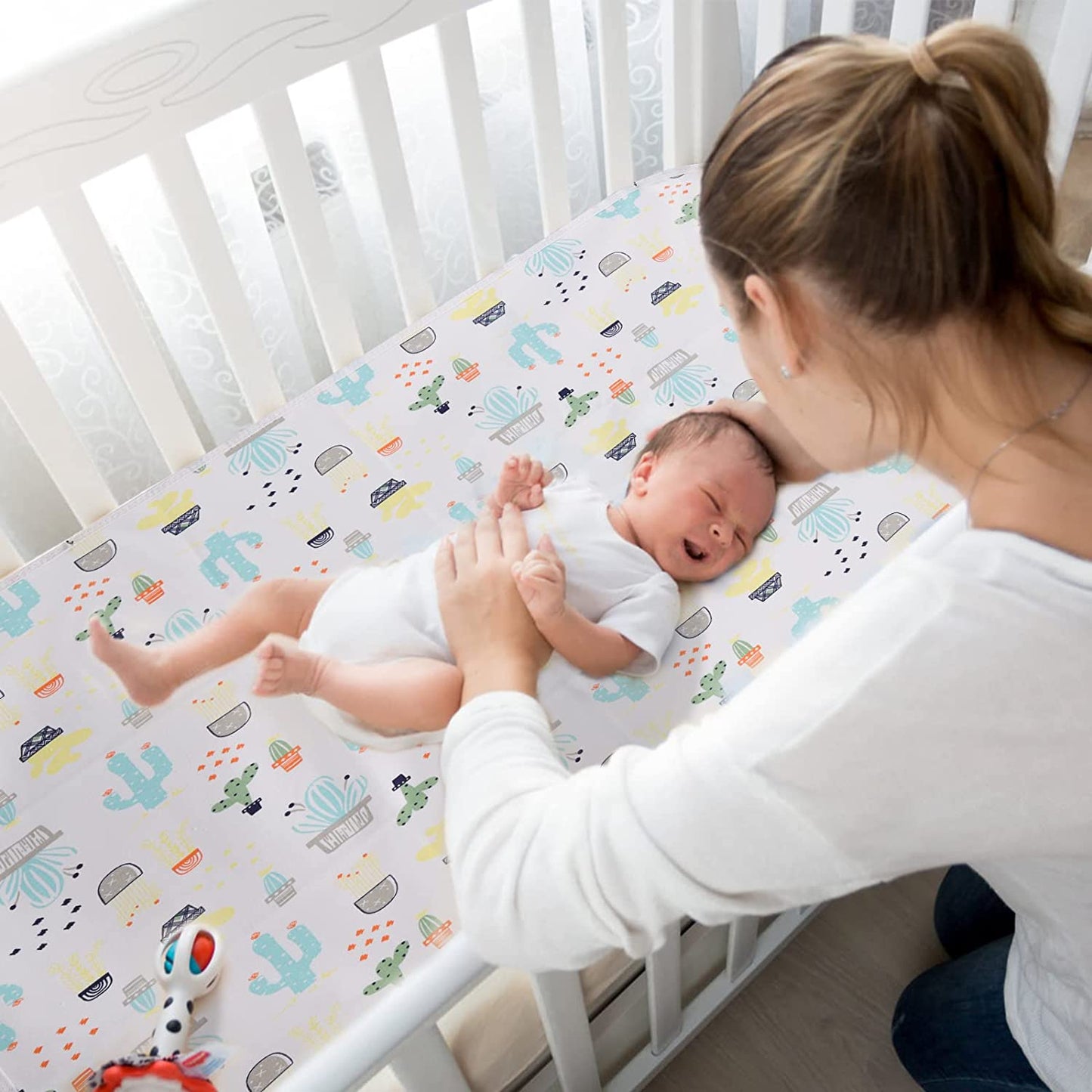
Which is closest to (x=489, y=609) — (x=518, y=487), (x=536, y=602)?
(x=536, y=602)

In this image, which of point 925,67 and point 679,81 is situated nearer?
point 925,67

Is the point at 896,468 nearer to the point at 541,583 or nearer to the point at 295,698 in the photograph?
the point at 541,583

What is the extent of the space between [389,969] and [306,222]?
0.69 meters

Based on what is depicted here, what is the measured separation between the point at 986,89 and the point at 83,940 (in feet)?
2.76

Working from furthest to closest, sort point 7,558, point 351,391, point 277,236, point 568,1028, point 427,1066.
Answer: point 277,236, point 351,391, point 7,558, point 568,1028, point 427,1066

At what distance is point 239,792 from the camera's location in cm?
92

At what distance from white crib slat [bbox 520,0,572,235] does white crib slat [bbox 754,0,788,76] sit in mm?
237

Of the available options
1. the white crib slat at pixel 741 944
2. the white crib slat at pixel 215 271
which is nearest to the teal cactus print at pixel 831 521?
the white crib slat at pixel 741 944

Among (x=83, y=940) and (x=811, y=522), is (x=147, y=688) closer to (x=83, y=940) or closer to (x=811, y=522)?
(x=83, y=940)

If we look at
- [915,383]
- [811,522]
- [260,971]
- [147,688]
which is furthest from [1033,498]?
[147,688]

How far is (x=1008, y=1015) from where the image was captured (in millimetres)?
903

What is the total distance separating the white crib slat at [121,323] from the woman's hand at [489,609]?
0.31 meters

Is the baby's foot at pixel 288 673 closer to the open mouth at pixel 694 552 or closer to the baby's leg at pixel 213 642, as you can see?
the baby's leg at pixel 213 642

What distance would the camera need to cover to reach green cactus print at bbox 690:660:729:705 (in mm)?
950
